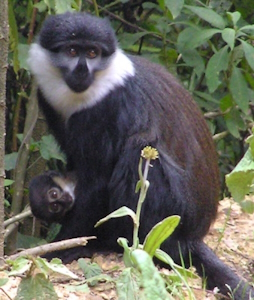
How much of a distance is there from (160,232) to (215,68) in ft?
7.68

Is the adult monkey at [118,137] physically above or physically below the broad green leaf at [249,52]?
below

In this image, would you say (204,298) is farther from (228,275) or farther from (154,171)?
(154,171)

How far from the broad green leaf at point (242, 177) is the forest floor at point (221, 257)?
0.57 meters

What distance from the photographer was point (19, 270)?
9.68 ft

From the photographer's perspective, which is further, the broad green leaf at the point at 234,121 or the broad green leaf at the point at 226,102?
the broad green leaf at the point at 234,121

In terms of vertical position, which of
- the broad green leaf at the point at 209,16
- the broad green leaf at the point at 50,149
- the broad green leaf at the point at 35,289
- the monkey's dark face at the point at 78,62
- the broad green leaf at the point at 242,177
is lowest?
the broad green leaf at the point at 50,149

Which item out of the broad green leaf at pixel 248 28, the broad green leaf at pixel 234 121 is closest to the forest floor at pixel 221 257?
the broad green leaf at pixel 234 121

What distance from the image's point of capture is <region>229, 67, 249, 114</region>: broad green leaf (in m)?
5.35

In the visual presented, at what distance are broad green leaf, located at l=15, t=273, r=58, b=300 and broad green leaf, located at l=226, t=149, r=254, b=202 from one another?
50.2 inches

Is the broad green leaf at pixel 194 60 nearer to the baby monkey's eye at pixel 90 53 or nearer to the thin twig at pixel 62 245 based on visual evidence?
the baby monkey's eye at pixel 90 53

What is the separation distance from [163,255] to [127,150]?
1.31m

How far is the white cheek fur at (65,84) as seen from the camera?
4.48 meters

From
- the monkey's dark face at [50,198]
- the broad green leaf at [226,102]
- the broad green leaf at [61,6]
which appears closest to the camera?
the broad green leaf at [61,6]

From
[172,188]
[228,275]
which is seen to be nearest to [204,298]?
[228,275]
